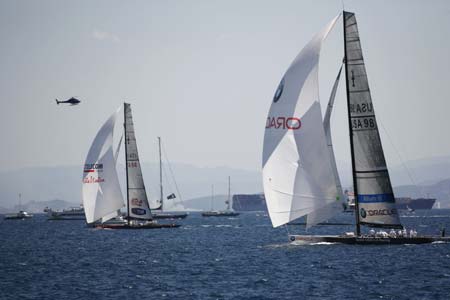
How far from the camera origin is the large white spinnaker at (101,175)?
3450 inches

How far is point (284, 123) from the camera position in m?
48.9

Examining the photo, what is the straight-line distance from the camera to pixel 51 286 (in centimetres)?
4034

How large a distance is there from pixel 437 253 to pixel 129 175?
146ft

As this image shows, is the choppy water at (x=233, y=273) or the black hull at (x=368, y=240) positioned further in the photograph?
the black hull at (x=368, y=240)

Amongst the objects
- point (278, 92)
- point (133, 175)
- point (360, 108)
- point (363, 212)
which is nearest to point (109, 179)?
point (133, 175)

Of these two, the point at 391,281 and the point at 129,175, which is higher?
the point at 129,175

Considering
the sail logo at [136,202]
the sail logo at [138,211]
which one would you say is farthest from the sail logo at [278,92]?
the sail logo at [138,211]

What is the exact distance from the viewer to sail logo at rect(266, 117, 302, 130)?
4891cm

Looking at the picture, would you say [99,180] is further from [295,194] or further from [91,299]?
[91,299]

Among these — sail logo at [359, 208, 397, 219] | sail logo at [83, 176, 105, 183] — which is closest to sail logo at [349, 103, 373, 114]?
sail logo at [359, 208, 397, 219]

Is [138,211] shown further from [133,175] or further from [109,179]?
[109,179]

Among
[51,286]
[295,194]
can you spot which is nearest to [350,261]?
[295,194]

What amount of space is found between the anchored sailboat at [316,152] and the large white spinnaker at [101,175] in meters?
41.1

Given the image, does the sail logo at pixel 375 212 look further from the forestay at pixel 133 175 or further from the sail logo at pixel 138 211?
the sail logo at pixel 138 211
